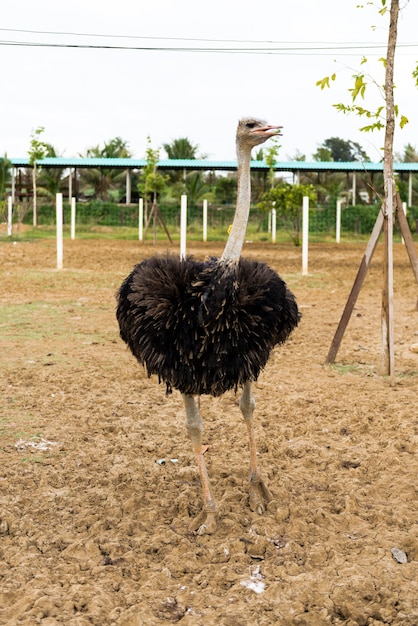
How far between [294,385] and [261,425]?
112 centimetres

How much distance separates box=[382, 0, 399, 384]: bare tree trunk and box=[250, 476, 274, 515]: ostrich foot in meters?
2.61

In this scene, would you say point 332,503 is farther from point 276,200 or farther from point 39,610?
point 276,200

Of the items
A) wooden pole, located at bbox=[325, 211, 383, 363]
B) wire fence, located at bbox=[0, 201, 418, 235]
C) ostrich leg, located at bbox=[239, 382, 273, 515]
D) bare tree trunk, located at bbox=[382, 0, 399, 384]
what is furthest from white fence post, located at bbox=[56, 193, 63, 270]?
wire fence, located at bbox=[0, 201, 418, 235]

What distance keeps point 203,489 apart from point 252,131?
1.72 m

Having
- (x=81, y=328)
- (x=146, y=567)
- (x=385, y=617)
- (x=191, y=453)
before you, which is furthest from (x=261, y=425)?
(x=81, y=328)

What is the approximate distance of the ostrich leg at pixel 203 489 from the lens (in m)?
3.69

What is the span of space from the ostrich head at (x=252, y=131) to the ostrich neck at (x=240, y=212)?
0.04 m

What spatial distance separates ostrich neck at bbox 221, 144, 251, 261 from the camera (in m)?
3.62

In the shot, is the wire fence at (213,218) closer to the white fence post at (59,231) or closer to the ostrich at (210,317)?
the white fence post at (59,231)

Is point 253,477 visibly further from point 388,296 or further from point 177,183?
point 177,183

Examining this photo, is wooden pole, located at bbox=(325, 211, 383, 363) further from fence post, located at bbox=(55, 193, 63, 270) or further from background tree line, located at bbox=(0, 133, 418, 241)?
background tree line, located at bbox=(0, 133, 418, 241)

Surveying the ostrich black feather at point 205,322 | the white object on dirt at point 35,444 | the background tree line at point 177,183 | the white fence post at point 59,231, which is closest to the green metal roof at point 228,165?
the background tree line at point 177,183

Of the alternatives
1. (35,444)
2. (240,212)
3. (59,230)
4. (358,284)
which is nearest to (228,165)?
(59,230)

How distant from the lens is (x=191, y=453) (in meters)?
4.75
